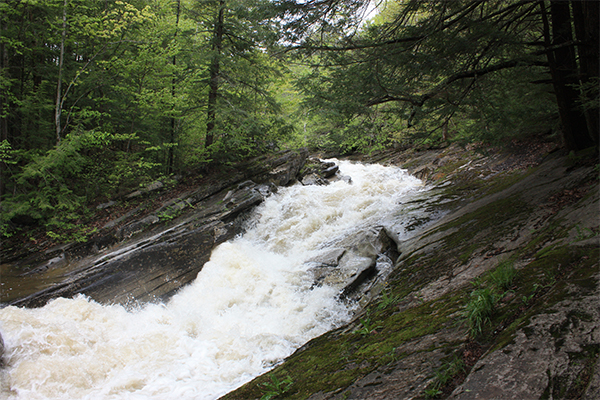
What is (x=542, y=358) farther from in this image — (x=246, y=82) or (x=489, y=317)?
(x=246, y=82)

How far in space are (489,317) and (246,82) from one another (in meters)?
12.3

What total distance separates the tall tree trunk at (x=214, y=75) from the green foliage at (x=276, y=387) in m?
10.2

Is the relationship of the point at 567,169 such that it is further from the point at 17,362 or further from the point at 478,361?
the point at 17,362

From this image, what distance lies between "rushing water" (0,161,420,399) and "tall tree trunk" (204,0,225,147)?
540 centimetres

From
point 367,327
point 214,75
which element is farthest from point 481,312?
point 214,75

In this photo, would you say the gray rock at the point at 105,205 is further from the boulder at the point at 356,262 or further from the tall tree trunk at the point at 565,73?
the tall tree trunk at the point at 565,73

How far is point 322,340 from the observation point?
16.3 feet

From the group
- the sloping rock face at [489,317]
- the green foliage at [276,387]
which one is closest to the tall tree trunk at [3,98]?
the green foliage at [276,387]

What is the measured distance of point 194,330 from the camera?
6895mm

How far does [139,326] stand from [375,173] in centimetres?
1319

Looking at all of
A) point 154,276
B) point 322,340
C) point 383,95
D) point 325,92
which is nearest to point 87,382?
point 154,276

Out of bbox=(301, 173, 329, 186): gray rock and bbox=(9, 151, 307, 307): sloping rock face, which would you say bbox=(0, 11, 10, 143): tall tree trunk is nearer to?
bbox=(9, 151, 307, 307): sloping rock face

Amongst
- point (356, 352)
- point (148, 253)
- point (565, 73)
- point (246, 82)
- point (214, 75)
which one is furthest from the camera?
point (246, 82)

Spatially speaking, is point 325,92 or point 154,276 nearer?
point 325,92
